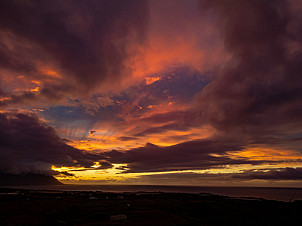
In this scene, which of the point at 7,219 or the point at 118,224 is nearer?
the point at 118,224

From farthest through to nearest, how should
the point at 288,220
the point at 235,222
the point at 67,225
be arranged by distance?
the point at 288,220 < the point at 235,222 < the point at 67,225

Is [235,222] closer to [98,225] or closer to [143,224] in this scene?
[143,224]

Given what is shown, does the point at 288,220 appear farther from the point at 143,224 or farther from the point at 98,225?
the point at 98,225

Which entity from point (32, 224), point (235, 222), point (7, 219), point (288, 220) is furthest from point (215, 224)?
point (7, 219)

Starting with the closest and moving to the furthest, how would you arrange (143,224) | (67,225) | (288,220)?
1. (67,225)
2. (143,224)
3. (288,220)

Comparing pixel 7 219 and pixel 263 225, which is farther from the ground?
pixel 7 219

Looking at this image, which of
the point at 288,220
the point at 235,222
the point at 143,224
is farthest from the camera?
the point at 288,220

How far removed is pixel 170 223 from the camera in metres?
55.7

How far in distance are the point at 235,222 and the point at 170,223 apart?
19.2m

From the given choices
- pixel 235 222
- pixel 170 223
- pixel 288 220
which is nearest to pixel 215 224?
pixel 235 222

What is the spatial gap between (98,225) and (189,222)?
83.9ft

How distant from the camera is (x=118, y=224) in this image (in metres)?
52.3

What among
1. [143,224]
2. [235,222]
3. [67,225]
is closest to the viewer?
[67,225]

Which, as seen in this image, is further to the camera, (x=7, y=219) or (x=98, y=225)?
(x=7, y=219)
